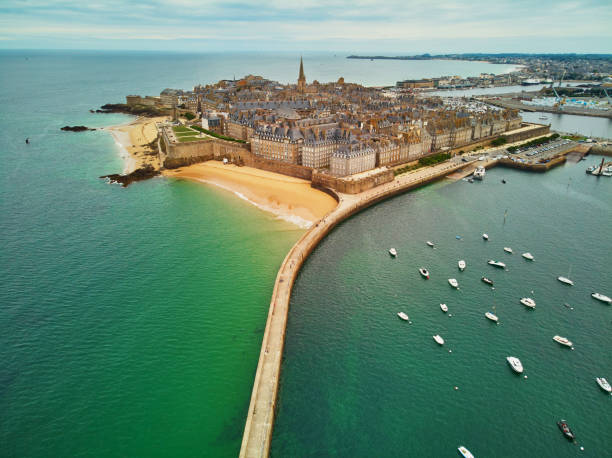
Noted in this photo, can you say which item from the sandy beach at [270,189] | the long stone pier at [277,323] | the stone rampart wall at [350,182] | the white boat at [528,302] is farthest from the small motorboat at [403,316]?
the stone rampart wall at [350,182]

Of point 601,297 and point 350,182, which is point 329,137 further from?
point 601,297

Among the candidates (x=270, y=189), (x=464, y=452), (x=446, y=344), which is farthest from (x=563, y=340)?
(x=270, y=189)

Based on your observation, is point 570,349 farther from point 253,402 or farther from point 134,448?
point 134,448

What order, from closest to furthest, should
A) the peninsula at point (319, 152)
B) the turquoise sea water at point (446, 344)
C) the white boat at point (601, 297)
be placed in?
1. the turquoise sea water at point (446, 344)
2. the white boat at point (601, 297)
3. the peninsula at point (319, 152)

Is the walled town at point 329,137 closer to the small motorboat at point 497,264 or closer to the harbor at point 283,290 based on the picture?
the harbor at point 283,290

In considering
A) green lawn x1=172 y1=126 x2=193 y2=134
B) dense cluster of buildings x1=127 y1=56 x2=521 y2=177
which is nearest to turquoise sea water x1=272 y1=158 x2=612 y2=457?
dense cluster of buildings x1=127 y1=56 x2=521 y2=177

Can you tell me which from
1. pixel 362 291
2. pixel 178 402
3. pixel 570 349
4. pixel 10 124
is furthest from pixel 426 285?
pixel 10 124
